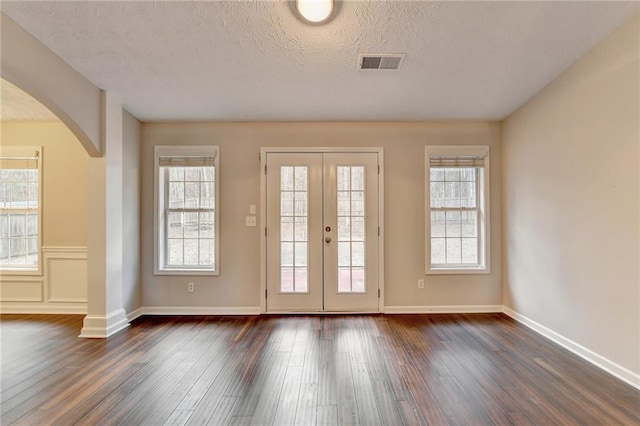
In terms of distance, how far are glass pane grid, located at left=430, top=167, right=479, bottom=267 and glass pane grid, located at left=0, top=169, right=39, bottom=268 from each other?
531cm

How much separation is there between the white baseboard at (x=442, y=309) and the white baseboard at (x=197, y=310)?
178 centimetres

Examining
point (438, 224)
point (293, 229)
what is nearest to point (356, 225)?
point (293, 229)

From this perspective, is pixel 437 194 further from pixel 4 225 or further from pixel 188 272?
pixel 4 225

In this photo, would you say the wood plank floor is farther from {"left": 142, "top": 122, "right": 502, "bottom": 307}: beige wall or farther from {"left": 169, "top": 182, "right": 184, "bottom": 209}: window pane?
{"left": 169, "top": 182, "right": 184, "bottom": 209}: window pane

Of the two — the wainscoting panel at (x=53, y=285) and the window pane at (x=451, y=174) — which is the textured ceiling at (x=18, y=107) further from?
the window pane at (x=451, y=174)

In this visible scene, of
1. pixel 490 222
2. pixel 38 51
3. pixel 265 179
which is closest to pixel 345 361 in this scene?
pixel 265 179

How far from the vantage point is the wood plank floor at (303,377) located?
198 cm

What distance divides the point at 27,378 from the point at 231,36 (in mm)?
3156

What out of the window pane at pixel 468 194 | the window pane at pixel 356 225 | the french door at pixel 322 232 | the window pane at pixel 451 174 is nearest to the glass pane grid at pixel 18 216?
the french door at pixel 322 232

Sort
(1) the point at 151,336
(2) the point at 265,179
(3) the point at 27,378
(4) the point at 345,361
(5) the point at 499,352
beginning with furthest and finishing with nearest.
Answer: (2) the point at 265,179
(1) the point at 151,336
(5) the point at 499,352
(4) the point at 345,361
(3) the point at 27,378

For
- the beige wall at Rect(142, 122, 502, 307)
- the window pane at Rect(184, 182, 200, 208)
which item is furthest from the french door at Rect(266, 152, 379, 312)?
the window pane at Rect(184, 182, 200, 208)

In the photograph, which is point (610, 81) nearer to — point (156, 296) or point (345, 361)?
point (345, 361)

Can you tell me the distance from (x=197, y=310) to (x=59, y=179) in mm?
2498

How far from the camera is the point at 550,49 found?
2.72m
